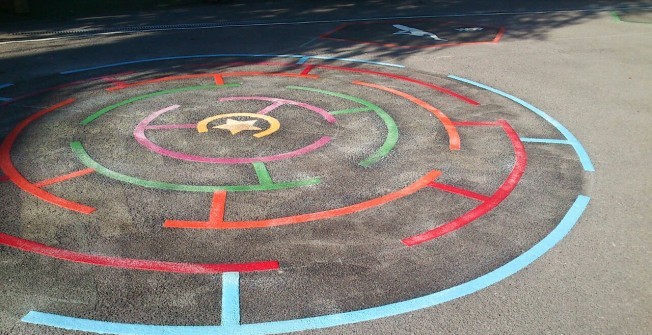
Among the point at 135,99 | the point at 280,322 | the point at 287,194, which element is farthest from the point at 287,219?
the point at 135,99

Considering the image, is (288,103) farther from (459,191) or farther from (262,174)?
(459,191)

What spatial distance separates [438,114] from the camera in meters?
9.88

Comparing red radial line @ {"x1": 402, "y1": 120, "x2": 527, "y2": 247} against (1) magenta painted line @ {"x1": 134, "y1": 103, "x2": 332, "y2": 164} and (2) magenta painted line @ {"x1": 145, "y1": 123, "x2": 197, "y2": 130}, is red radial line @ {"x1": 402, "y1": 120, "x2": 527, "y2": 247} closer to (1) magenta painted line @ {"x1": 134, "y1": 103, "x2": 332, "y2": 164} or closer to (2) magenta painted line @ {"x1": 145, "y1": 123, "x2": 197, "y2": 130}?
(1) magenta painted line @ {"x1": 134, "y1": 103, "x2": 332, "y2": 164}

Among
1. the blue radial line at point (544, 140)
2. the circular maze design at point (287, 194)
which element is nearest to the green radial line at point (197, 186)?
the circular maze design at point (287, 194)

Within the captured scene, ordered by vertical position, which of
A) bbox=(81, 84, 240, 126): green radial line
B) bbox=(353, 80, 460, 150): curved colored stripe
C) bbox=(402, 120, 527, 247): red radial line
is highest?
bbox=(81, 84, 240, 126): green radial line

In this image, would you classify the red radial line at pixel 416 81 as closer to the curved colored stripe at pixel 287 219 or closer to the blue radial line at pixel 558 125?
the blue radial line at pixel 558 125

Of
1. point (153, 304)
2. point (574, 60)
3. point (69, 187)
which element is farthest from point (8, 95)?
point (574, 60)

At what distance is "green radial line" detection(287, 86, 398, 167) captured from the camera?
317 inches

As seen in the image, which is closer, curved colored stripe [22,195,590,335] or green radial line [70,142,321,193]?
curved colored stripe [22,195,590,335]

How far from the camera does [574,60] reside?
13.7 meters

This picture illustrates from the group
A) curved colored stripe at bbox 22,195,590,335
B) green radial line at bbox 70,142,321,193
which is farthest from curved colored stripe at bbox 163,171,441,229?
curved colored stripe at bbox 22,195,590,335

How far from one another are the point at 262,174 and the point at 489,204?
8.64 ft

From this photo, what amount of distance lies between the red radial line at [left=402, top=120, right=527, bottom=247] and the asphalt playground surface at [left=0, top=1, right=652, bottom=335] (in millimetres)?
25

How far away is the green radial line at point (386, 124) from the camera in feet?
26.5
